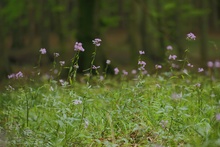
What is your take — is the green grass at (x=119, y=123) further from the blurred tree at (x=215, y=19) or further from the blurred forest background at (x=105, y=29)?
the blurred tree at (x=215, y=19)

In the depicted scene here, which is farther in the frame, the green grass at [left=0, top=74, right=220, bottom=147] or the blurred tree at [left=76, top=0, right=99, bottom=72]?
the blurred tree at [left=76, top=0, right=99, bottom=72]

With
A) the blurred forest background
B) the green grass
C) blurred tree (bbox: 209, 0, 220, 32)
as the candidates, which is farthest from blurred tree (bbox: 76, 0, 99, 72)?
blurred tree (bbox: 209, 0, 220, 32)

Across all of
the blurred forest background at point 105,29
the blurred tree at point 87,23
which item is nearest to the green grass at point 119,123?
the blurred forest background at point 105,29

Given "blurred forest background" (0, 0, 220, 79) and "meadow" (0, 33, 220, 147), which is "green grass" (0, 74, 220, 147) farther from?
"blurred forest background" (0, 0, 220, 79)

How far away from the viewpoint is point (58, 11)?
22812mm

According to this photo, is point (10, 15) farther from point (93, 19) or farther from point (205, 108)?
point (205, 108)

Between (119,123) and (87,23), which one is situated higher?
(87,23)

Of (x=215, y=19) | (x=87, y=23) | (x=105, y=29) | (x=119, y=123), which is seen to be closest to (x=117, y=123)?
(x=119, y=123)

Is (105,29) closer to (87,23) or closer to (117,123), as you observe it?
(87,23)

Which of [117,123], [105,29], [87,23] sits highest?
[105,29]

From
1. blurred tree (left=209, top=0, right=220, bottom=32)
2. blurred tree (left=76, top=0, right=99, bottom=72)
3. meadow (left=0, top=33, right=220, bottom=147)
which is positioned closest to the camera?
meadow (left=0, top=33, right=220, bottom=147)

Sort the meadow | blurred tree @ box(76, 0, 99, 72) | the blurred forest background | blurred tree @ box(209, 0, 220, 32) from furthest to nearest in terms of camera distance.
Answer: blurred tree @ box(209, 0, 220, 32)
the blurred forest background
blurred tree @ box(76, 0, 99, 72)
the meadow

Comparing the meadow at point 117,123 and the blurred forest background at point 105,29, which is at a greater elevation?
the blurred forest background at point 105,29

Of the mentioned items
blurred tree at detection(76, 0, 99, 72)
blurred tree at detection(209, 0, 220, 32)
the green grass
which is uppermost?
blurred tree at detection(209, 0, 220, 32)
